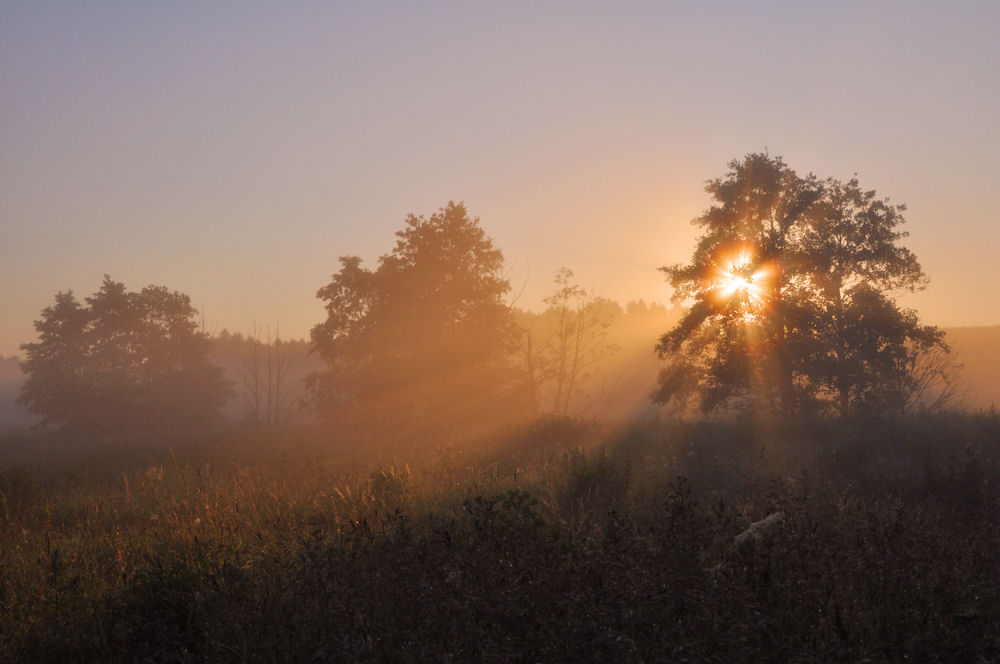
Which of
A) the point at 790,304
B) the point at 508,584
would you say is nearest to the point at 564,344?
the point at 790,304

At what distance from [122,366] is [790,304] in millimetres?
32613

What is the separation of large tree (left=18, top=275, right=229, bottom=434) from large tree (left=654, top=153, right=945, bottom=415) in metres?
25.6

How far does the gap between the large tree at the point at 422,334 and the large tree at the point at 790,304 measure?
733cm

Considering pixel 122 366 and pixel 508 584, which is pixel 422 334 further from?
pixel 508 584

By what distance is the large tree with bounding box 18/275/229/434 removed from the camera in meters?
32.3

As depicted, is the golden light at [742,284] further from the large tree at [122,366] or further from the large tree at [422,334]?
the large tree at [122,366]

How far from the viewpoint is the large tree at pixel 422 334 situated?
24672 millimetres

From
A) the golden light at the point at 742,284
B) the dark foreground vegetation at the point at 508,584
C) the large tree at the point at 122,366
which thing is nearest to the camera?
the dark foreground vegetation at the point at 508,584

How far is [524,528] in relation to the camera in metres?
5.48

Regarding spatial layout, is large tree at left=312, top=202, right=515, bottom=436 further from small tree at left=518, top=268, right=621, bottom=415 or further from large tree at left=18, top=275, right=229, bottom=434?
large tree at left=18, top=275, right=229, bottom=434

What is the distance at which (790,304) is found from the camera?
19.8 m

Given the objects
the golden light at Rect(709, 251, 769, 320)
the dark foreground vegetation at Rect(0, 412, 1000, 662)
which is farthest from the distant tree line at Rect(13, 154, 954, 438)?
the dark foreground vegetation at Rect(0, 412, 1000, 662)

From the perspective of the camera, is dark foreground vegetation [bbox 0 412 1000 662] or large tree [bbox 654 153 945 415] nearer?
dark foreground vegetation [bbox 0 412 1000 662]

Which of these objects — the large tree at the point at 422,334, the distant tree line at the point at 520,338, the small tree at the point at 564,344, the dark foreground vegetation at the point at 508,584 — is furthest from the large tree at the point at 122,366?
the dark foreground vegetation at the point at 508,584
